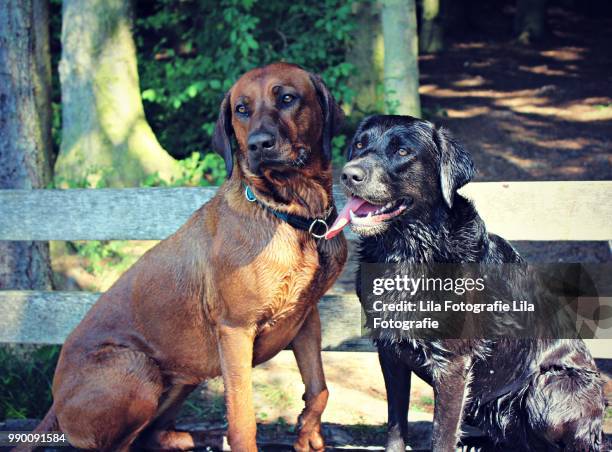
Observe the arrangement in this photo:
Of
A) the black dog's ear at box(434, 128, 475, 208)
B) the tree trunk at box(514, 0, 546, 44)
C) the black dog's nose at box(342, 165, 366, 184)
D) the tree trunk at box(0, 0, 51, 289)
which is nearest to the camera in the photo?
the black dog's nose at box(342, 165, 366, 184)

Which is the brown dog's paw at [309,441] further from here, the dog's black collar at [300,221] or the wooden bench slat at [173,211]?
the wooden bench slat at [173,211]

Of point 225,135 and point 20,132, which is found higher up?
point 225,135

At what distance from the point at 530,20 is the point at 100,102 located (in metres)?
11.6

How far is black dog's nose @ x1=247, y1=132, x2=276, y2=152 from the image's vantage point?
10.3 feet

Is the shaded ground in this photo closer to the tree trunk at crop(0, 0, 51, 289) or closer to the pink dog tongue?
the tree trunk at crop(0, 0, 51, 289)

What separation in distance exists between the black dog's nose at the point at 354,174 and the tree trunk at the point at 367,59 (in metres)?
6.78

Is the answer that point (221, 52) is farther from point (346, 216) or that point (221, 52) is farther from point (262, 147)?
point (346, 216)

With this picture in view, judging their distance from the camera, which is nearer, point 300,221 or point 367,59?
point 300,221

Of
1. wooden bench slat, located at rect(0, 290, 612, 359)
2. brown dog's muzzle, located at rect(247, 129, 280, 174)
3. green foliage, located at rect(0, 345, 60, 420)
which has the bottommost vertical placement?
green foliage, located at rect(0, 345, 60, 420)

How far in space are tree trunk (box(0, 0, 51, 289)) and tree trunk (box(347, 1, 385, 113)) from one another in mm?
5324

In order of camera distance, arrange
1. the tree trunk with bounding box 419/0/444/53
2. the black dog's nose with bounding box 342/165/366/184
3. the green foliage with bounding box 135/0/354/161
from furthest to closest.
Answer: the tree trunk with bounding box 419/0/444/53, the green foliage with bounding box 135/0/354/161, the black dog's nose with bounding box 342/165/366/184

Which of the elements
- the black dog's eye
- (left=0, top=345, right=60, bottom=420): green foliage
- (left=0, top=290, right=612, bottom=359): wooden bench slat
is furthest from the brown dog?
(left=0, top=345, right=60, bottom=420): green foliage

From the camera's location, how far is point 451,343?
308 centimetres

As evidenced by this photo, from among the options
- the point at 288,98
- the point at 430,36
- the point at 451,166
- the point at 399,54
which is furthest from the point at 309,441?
the point at 430,36
